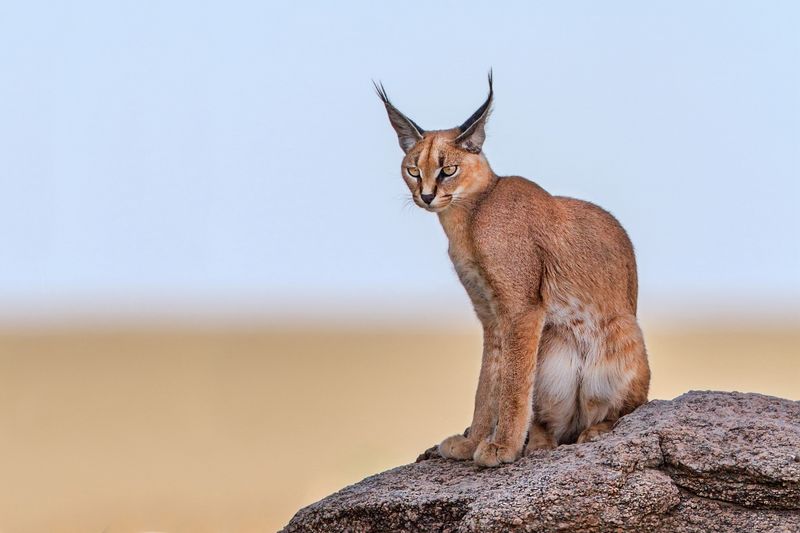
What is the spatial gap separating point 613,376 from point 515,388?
82 centimetres

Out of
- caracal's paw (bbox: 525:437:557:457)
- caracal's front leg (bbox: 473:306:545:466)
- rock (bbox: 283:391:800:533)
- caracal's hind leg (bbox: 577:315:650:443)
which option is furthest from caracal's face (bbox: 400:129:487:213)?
rock (bbox: 283:391:800:533)

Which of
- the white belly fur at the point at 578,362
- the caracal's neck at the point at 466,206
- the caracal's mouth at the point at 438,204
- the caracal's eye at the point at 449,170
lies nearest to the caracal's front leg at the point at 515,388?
the white belly fur at the point at 578,362

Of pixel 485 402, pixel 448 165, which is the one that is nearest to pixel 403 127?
pixel 448 165

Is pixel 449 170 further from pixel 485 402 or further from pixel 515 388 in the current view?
pixel 485 402

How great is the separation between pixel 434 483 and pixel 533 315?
56.3 inches

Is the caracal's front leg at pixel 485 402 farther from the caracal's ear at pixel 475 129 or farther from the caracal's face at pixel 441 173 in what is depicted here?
the caracal's ear at pixel 475 129

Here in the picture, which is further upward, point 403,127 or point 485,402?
point 403,127

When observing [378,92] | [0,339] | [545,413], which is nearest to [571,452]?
[545,413]

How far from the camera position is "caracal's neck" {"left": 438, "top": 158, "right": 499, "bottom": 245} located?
10.1m

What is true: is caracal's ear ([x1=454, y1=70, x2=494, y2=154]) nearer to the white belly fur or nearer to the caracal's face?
the caracal's face

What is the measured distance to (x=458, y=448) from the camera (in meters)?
10.2

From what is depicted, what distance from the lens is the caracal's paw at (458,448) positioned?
1016 centimetres

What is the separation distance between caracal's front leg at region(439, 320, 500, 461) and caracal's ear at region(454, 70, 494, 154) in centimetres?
137

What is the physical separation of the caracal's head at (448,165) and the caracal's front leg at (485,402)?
1054mm
